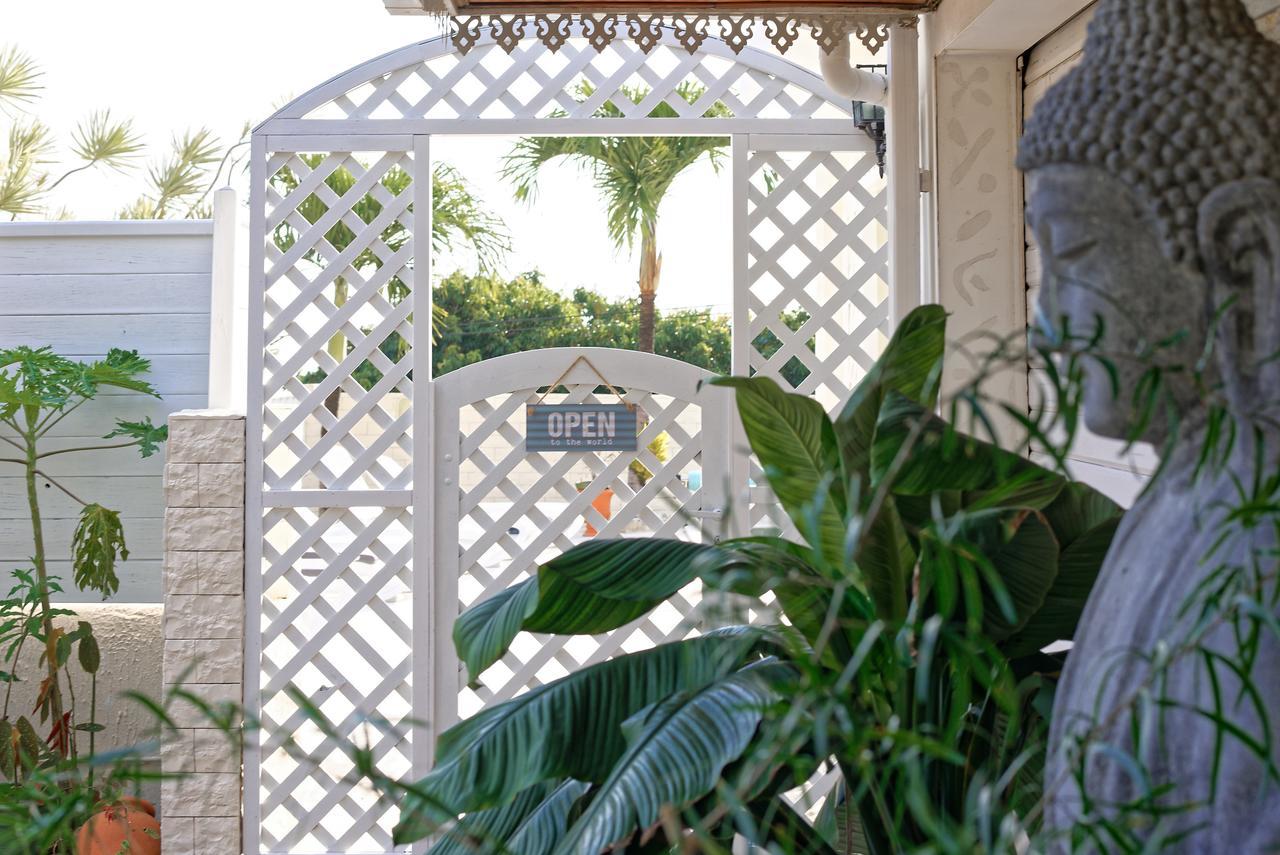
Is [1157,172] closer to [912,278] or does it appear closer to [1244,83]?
[1244,83]

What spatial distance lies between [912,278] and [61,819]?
7.65 ft

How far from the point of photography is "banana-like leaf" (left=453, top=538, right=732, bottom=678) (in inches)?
50.6

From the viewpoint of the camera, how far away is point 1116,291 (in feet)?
2.46

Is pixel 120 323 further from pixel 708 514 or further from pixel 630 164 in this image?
pixel 630 164

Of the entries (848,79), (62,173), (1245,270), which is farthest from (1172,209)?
(62,173)

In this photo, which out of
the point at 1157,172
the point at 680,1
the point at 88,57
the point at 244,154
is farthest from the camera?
the point at 88,57

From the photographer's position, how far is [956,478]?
102 centimetres

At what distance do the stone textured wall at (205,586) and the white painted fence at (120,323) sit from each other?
59 centimetres

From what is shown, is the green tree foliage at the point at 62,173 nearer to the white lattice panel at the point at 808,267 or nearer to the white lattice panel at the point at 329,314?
the white lattice panel at the point at 329,314

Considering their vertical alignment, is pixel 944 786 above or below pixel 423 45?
below

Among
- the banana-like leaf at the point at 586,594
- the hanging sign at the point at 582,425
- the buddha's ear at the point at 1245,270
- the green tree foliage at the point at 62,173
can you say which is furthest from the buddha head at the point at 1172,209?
the green tree foliage at the point at 62,173

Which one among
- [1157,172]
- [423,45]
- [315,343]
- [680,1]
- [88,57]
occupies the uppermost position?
[88,57]

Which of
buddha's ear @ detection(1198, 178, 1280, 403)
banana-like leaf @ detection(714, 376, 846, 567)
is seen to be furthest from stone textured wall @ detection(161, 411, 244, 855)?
buddha's ear @ detection(1198, 178, 1280, 403)

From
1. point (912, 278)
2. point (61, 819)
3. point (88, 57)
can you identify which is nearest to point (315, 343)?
point (912, 278)
